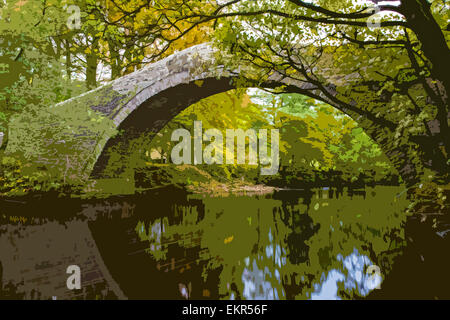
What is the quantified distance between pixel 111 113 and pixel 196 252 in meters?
7.37

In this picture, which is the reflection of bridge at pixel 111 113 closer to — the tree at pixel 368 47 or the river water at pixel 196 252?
the river water at pixel 196 252

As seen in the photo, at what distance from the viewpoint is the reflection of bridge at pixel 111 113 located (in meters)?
8.55

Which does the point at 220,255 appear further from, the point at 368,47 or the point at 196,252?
the point at 368,47

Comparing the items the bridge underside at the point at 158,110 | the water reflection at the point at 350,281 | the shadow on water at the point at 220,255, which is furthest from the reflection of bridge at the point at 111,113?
the water reflection at the point at 350,281

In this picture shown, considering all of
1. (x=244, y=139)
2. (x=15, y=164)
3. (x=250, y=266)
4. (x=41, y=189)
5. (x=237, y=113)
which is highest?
(x=237, y=113)

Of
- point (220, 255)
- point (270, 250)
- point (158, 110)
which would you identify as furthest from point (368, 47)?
point (158, 110)

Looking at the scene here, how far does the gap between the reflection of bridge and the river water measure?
1.67 m

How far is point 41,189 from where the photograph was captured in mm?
8750

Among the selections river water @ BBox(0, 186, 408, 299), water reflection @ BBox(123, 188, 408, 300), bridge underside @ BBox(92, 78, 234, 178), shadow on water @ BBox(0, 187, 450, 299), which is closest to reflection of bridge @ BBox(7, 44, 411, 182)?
bridge underside @ BBox(92, 78, 234, 178)

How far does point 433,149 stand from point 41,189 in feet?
26.5

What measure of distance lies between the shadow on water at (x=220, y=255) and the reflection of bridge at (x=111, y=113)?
180 cm

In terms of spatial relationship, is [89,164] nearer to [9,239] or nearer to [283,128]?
[9,239]

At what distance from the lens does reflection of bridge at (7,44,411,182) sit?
8555mm

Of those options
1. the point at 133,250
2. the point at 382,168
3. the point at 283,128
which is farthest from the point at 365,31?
the point at 382,168
